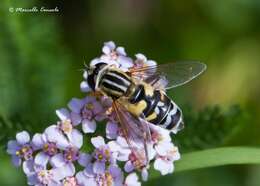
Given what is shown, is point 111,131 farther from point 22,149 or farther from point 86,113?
point 22,149

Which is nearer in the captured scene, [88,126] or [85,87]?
[88,126]

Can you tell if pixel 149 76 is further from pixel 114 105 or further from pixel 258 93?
pixel 258 93

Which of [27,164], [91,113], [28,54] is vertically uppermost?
[28,54]

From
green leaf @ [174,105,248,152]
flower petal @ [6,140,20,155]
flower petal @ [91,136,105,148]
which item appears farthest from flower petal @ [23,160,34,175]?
green leaf @ [174,105,248,152]

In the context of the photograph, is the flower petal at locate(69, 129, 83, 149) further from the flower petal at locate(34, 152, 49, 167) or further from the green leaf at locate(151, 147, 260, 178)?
the green leaf at locate(151, 147, 260, 178)

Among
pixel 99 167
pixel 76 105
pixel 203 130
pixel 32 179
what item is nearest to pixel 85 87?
pixel 76 105

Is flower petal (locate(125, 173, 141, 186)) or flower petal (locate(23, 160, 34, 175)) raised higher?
flower petal (locate(23, 160, 34, 175))

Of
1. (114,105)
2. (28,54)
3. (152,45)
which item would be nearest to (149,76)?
(114,105)
